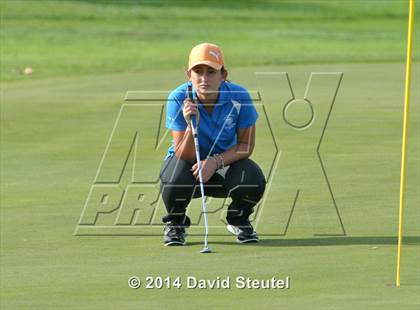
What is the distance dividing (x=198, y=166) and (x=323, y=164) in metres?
4.17

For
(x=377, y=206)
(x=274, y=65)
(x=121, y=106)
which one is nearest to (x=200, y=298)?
(x=377, y=206)

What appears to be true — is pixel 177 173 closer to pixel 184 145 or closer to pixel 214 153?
pixel 184 145

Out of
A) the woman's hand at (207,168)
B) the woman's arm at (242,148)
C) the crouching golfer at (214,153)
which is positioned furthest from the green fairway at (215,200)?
the woman's arm at (242,148)

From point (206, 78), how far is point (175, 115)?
388 millimetres

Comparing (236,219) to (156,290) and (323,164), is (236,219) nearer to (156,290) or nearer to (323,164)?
(156,290)

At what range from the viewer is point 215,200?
39.1ft

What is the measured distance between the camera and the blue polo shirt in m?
9.79

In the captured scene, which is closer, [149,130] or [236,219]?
[236,219]

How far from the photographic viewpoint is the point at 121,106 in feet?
61.7

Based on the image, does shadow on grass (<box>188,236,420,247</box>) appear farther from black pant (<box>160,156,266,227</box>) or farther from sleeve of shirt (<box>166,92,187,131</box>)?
sleeve of shirt (<box>166,92,187,131</box>)

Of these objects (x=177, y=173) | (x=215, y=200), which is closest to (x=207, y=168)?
(x=177, y=173)

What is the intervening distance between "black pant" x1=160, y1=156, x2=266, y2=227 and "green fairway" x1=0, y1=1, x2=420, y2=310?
260 mm

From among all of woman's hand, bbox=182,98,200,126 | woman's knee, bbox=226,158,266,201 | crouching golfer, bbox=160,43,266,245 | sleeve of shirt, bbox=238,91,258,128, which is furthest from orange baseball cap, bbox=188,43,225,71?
woman's knee, bbox=226,158,266,201

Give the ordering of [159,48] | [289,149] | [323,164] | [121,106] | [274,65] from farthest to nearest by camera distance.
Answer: [159,48] < [274,65] < [121,106] < [289,149] < [323,164]
